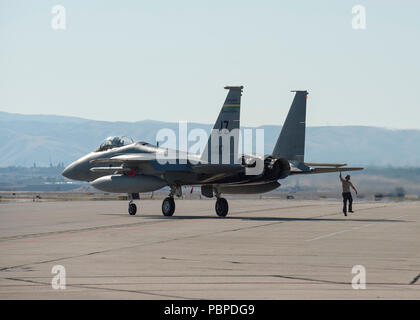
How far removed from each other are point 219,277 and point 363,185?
136ft

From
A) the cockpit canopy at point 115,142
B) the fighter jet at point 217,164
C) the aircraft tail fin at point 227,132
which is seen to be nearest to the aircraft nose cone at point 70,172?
the fighter jet at point 217,164

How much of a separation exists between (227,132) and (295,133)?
3.62m

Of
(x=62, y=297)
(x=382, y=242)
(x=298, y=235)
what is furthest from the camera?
(x=298, y=235)

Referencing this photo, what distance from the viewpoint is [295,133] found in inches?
1115

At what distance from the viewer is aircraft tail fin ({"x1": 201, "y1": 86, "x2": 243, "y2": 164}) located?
26.2 m

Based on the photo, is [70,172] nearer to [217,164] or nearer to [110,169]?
[110,169]

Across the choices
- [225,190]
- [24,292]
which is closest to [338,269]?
[24,292]

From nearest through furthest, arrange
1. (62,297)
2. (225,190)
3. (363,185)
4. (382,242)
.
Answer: (62,297)
(382,242)
(225,190)
(363,185)

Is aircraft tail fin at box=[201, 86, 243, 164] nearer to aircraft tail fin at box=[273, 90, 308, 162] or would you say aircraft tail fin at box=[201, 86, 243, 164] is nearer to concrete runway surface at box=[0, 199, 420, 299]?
aircraft tail fin at box=[273, 90, 308, 162]

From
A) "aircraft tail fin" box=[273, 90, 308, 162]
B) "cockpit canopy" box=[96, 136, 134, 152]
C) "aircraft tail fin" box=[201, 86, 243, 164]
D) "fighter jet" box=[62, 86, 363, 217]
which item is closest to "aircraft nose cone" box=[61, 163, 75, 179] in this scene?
"fighter jet" box=[62, 86, 363, 217]

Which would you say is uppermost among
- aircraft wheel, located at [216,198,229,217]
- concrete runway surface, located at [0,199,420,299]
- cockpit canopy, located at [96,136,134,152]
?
cockpit canopy, located at [96,136,134,152]

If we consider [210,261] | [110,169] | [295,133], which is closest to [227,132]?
[295,133]

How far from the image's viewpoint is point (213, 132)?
26.5 meters

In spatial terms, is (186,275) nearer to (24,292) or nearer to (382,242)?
(24,292)
